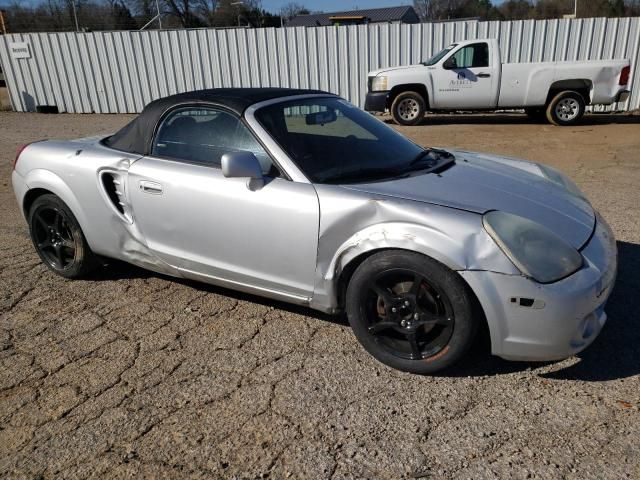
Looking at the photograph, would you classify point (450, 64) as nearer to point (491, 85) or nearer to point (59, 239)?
point (491, 85)

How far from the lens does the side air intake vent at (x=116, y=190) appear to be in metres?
3.42

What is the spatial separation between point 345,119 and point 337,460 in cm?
236

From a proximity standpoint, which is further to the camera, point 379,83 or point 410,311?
point 379,83

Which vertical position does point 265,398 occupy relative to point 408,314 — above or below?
below

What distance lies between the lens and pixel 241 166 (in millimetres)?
2811

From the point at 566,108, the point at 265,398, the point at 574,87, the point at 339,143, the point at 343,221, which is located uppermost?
the point at 339,143

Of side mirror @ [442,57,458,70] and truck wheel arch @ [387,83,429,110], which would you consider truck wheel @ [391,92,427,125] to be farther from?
side mirror @ [442,57,458,70]

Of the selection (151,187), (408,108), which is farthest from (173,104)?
(408,108)

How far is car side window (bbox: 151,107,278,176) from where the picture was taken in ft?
10.2

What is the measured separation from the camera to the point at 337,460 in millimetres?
2148

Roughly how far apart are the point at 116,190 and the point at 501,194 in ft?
8.36

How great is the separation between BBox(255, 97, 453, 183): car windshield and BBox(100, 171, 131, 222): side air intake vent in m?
1.10

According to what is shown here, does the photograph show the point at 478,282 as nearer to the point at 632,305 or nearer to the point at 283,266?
the point at 283,266

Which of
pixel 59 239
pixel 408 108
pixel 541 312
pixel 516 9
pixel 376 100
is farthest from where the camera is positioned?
pixel 516 9
